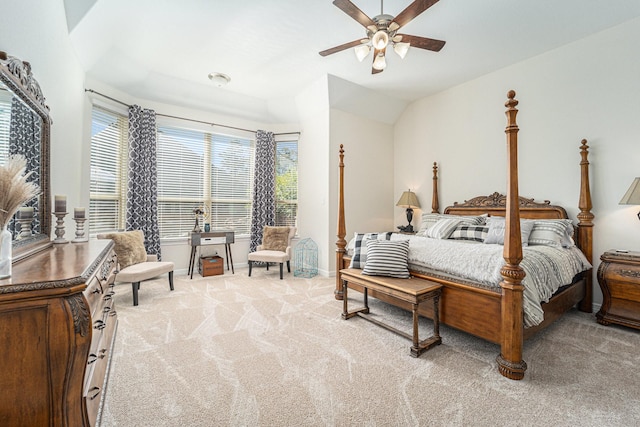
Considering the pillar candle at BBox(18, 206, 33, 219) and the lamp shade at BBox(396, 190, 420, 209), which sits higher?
the lamp shade at BBox(396, 190, 420, 209)

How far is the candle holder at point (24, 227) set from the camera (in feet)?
5.33

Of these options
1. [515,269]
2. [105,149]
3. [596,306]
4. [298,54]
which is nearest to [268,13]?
[298,54]

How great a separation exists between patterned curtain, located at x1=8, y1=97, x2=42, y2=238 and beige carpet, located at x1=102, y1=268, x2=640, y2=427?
1.25 metres

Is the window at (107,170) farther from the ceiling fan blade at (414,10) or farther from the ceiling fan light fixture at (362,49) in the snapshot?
the ceiling fan blade at (414,10)

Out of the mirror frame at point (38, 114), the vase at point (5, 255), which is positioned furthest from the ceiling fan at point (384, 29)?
the vase at point (5, 255)

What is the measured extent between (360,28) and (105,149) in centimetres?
378

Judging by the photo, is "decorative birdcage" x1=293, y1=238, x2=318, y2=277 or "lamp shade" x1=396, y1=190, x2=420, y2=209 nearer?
"decorative birdcage" x1=293, y1=238, x2=318, y2=277

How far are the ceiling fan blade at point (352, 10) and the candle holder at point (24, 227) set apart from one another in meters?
2.55

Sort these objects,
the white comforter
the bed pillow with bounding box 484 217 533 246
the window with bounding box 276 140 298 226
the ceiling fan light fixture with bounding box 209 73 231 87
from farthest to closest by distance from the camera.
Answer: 1. the window with bounding box 276 140 298 226
2. the ceiling fan light fixture with bounding box 209 73 231 87
3. the bed pillow with bounding box 484 217 533 246
4. the white comforter

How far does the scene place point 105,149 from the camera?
394 centimetres

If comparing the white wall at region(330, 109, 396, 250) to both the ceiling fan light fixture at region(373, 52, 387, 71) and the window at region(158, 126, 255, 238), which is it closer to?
the window at region(158, 126, 255, 238)

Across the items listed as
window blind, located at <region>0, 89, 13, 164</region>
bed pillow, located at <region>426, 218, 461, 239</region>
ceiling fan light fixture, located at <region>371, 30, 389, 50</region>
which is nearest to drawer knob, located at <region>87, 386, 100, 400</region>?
window blind, located at <region>0, 89, 13, 164</region>

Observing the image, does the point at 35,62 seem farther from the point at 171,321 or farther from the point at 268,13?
the point at 171,321

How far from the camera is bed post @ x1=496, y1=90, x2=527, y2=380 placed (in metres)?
1.90
